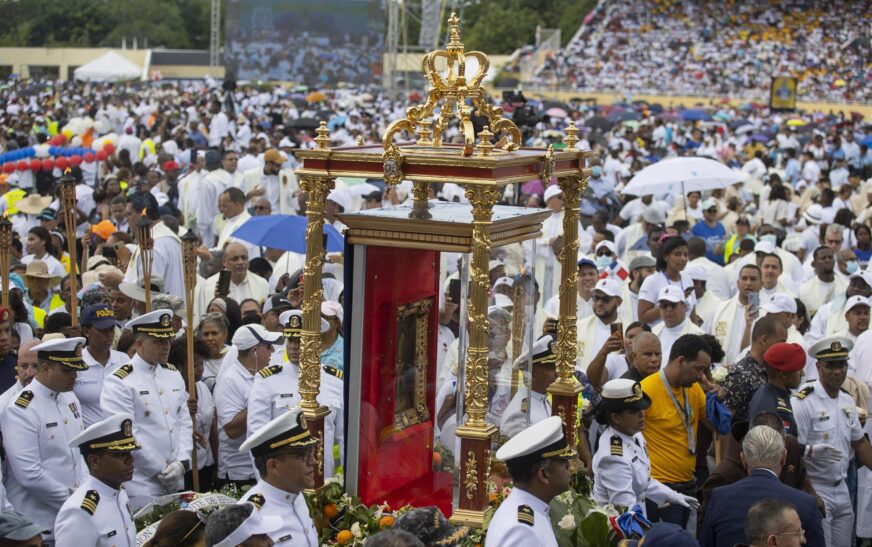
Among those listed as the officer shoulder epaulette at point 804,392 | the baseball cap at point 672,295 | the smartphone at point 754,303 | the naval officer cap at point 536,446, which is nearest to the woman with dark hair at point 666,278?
the smartphone at point 754,303

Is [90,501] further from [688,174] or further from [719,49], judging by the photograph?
[719,49]

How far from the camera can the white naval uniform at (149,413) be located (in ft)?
21.7

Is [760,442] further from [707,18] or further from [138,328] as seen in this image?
[707,18]

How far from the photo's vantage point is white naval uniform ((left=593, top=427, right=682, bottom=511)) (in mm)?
6168

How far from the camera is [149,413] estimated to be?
21.9 feet

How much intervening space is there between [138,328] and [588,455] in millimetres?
2646

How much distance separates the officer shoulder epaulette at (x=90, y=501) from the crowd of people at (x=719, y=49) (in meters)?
48.1

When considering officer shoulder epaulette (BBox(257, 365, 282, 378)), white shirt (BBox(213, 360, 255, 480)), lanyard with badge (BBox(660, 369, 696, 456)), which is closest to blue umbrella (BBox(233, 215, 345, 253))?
white shirt (BBox(213, 360, 255, 480))

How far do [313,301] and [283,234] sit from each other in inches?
152

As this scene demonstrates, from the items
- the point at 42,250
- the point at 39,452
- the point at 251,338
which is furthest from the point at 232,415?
the point at 42,250

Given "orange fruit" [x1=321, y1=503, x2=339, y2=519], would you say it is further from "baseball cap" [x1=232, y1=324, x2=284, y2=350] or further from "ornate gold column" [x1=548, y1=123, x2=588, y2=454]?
"baseball cap" [x1=232, y1=324, x2=284, y2=350]

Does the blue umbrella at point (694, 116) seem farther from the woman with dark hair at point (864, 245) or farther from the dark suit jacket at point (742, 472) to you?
the dark suit jacket at point (742, 472)

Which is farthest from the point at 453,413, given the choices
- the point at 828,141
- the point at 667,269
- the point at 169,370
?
the point at 828,141

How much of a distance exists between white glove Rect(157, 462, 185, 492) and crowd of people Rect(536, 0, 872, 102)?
153 feet
